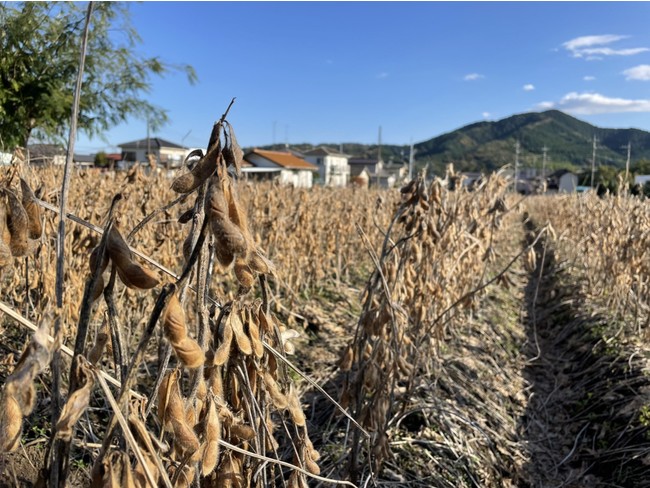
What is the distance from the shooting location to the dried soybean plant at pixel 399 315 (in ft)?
7.59

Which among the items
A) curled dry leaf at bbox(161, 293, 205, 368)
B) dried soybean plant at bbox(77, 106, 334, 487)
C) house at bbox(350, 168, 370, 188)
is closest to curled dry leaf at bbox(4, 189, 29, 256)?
dried soybean plant at bbox(77, 106, 334, 487)

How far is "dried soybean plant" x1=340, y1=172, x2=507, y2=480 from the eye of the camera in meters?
2.31

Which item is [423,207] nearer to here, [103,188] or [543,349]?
[543,349]

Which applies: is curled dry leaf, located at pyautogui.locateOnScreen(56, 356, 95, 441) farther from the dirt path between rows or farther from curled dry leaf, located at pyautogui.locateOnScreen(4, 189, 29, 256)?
the dirt path between rows

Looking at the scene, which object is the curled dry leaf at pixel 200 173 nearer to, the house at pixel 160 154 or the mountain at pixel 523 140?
the house at pixel 160 154

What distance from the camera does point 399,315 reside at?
2586 millimetres

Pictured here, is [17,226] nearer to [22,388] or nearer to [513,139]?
[22,388]

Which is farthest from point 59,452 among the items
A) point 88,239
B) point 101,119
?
point 101,119

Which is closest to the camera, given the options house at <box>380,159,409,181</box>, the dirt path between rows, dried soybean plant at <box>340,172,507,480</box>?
dried soybean plant at <box>340,172,507,480</box>

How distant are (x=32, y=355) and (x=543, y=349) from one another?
566cm

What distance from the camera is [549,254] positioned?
11.5 m

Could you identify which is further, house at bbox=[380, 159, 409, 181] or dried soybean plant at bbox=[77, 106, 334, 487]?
house at bbox=[380, 159, 409, 181]

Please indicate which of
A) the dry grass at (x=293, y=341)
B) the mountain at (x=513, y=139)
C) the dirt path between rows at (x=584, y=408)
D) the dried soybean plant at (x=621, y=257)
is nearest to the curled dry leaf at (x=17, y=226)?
the dry grass at (x=293, y=341)

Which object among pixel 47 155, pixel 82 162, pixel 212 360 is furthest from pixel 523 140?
pixel 212 360
